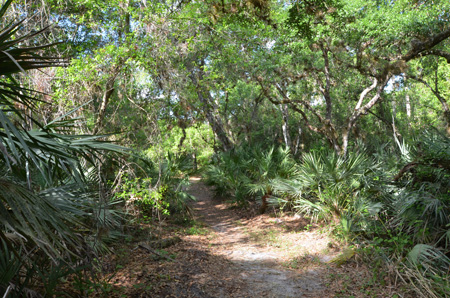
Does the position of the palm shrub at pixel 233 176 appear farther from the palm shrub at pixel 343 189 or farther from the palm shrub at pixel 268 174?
the palm shrub at pixel 343 189

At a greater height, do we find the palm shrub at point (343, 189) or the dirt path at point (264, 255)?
the palm shrub at point (343, 189)

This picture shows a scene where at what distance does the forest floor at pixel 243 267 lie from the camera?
4.58 m

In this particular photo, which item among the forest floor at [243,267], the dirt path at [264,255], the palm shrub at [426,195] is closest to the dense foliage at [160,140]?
the palm shrub at [426,195]

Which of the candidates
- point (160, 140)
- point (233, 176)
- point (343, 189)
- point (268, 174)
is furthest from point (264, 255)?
point (233, 176)

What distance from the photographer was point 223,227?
369 inches

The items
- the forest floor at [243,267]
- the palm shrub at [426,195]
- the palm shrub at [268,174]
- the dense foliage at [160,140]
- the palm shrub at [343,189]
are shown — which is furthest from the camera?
the palm shrub at [268,174]

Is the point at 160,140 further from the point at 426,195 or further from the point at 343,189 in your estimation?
the point at 426,195

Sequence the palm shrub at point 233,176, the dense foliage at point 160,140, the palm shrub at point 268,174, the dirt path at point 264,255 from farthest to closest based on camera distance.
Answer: the palm shrub at point 233,176
the palm shrub at point 268,174
the dirt path at point 264,255
the dense foliage at point 160,140

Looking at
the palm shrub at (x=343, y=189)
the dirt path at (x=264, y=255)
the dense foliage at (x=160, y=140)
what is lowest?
the dirt path at (x=264, y=255)

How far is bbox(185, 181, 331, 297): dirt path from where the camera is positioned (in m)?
4.98

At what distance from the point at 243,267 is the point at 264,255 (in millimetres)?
853

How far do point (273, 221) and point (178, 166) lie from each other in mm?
3236

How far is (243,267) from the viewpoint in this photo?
19.6ft

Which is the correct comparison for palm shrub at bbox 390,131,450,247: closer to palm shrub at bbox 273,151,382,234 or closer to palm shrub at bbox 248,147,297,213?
palm shrub at bbox 273,151,382,234
